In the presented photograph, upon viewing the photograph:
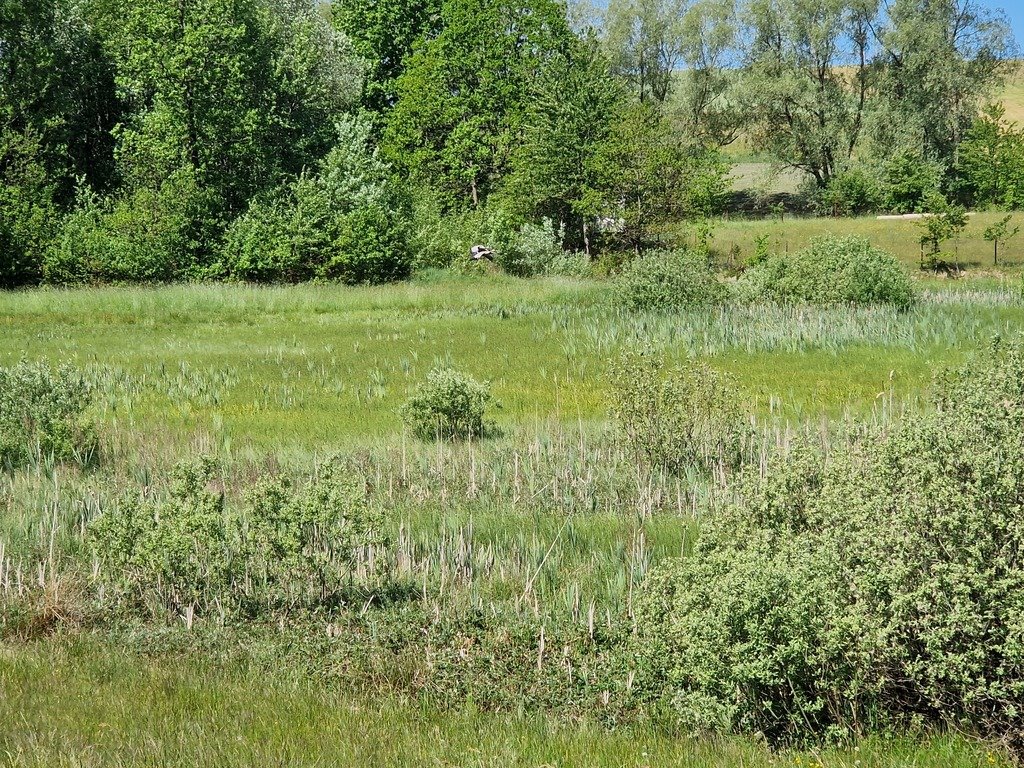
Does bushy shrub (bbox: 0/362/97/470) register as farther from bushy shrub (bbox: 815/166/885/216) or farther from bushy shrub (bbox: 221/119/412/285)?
bushy shrub (bbox: 815/166/885/216)

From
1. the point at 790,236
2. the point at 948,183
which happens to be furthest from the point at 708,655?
the point at 948,183

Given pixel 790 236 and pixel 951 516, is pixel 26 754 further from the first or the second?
pixel 790 236

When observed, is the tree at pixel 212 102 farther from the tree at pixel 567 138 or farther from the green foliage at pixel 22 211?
the tree at pixel 567 138

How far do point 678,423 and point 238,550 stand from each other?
20.2 ft

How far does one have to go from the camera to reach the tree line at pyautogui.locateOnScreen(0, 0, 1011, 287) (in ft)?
140

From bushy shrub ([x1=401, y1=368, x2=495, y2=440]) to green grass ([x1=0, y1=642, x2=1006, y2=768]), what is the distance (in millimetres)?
7871

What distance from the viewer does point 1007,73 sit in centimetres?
7069

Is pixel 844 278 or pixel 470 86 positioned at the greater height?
pixel 470 86

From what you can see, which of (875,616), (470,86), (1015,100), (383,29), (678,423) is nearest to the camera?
(875,616)

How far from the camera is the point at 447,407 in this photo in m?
14.0

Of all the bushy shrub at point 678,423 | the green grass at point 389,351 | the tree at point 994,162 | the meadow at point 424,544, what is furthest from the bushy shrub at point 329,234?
the tree at point 994,162

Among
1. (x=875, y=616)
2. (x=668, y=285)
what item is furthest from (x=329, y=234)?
(x=875, y=616)

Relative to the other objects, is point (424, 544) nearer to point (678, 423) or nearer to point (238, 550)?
point (238, 550)

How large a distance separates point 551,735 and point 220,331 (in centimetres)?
2372
